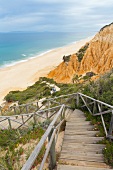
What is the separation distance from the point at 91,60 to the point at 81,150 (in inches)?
1108

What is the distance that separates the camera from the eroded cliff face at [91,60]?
29.4 meters

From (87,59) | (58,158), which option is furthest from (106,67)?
(58,158)

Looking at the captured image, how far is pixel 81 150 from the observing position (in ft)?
14.2

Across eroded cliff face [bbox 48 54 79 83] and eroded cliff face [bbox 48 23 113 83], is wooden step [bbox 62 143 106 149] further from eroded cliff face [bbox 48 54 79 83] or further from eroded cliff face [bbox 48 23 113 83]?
eroded cliff face [bbox 48 54 79 83]

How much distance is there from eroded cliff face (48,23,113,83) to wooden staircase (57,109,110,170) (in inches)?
945

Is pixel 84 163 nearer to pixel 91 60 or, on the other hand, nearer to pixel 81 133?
pixel 81 133

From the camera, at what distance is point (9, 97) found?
19.7 m

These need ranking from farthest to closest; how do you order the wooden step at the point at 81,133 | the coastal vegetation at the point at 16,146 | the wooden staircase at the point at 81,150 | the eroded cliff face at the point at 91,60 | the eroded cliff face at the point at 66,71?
the eroded cliff face at the point at 66,71 < the eroded cliff face at the point at 91,60 < the wooden step at the point at 81,133 < the coastal vegetation at the point at 16,146 < the wooden staircase at the point at 81,150

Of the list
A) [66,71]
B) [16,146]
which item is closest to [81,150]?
[16,146]

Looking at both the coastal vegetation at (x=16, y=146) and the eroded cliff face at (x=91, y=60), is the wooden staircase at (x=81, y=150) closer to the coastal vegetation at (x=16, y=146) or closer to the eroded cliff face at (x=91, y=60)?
the coastal vegetation at (x=16, y=146)

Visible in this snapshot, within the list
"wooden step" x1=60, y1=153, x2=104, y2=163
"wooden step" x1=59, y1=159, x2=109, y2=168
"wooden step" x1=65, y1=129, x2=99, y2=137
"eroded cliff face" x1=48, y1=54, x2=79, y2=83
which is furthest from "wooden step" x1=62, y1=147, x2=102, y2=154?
"eroded cliff face" x1=48, y1=54, x2=79, y2=83

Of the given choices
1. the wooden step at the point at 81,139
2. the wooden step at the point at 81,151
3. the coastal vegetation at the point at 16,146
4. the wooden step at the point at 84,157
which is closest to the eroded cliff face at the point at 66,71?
the coastal vegetation at the point at 16,146

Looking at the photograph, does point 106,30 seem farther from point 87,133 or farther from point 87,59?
point 87,133

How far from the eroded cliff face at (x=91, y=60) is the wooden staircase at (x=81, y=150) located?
2399 cm
